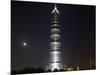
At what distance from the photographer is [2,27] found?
85.2 inches

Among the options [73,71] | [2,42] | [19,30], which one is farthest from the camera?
[73,71]

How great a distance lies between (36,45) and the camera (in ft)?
7.74

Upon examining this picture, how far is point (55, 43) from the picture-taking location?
2.42 m

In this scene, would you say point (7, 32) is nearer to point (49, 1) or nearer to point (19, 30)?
point (19, 30)

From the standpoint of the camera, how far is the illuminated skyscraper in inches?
95.2

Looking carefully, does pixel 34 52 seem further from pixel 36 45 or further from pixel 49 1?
pixel 49 1

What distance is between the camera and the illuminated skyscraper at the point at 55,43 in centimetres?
242

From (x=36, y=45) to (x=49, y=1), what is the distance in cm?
71

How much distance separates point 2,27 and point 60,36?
0.88 metres

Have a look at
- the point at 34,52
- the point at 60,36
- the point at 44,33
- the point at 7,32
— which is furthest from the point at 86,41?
the point at 7,32

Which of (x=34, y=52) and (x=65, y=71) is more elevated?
(x=34, y=52)

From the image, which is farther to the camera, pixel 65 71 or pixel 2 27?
pixel 65 71

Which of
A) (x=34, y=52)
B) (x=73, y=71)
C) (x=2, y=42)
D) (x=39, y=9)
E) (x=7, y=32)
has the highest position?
(x=39, y=9)

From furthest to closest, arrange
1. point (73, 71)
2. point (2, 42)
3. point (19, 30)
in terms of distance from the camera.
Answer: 1. point (73, 71)
2. point (19, 30)
3. point (2, 42)
